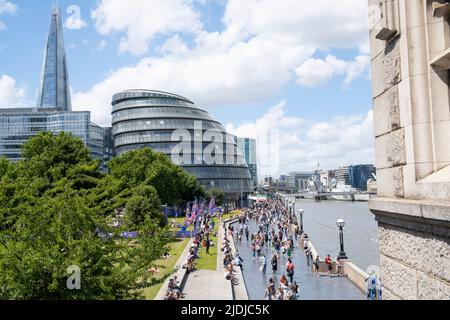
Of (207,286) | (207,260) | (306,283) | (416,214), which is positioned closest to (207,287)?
(207,286)

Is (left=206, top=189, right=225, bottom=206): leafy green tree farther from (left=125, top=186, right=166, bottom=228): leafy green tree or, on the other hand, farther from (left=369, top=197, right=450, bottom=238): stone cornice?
(left=369, top=197, right=450, bottom=238): stone cornice

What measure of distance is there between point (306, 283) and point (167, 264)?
8.24m

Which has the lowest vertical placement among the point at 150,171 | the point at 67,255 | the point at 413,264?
the point at 67,255

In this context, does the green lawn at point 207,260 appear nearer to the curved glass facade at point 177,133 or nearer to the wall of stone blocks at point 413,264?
the wall of stone blocks at point 413,264

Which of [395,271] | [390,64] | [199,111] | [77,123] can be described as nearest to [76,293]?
[395,271]

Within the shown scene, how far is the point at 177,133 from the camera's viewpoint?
318 ft

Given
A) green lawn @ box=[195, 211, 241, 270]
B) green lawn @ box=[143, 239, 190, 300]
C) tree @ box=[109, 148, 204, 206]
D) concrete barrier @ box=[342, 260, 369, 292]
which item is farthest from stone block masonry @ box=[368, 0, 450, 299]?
tree @ box=[109, 148, 204, 206]

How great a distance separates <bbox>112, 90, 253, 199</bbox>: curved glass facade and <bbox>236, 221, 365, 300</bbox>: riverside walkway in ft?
234

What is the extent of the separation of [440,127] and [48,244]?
8409mm

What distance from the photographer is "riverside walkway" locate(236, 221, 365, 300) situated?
60.0ft

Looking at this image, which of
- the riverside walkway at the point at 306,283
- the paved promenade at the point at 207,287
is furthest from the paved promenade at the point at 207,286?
the riverside walkway at the point at 306,283

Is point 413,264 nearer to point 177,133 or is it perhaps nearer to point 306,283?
point 306,283

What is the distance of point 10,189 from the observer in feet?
61.6

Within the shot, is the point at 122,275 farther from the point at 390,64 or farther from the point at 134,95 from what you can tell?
the point at 134,95
